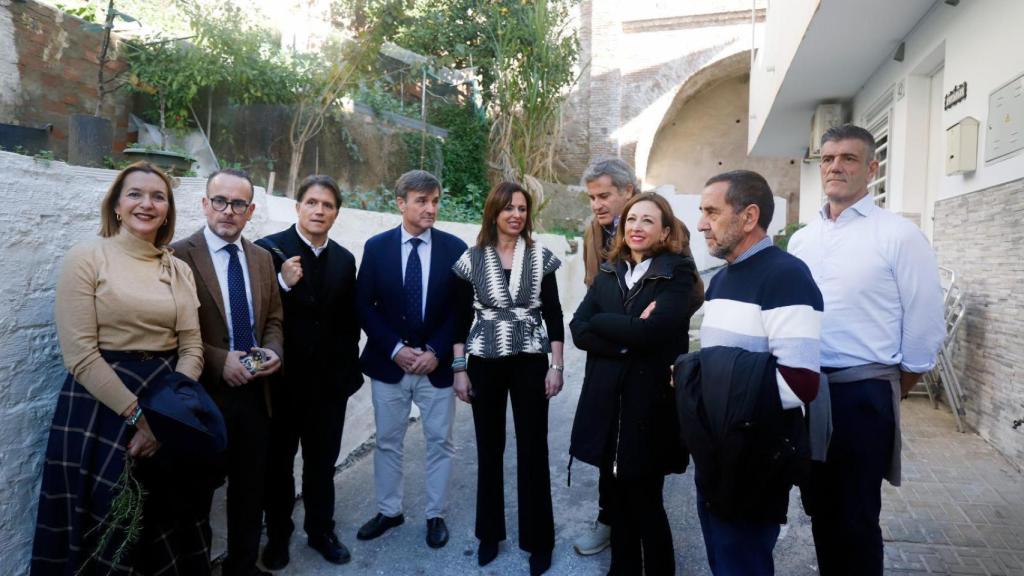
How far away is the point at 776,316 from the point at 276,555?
2.50 m

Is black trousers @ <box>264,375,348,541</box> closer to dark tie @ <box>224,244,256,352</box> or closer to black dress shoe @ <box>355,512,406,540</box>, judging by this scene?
black dress shoe @ <box>355,512,406,540</box>

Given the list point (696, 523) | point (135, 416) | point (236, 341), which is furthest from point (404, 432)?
point (696, 523)

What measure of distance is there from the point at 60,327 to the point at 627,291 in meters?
2.03

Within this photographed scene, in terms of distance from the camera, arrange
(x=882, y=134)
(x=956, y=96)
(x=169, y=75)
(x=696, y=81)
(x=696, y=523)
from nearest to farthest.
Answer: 1. (x=696, y=523)
2. (x=956, y=96)
3. (x=169, y=75)
4. (x=882, y=134)
5. (x=696, y=81)

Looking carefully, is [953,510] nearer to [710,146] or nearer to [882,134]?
[882,134]

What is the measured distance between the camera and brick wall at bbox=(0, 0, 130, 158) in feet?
18.0

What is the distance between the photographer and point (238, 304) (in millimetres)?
2648

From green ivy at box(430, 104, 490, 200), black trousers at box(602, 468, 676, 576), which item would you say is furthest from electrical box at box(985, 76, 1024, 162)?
green ivy at box(430, 104, 490, 200)

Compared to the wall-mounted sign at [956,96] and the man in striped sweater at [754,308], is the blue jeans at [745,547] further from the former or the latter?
the wall-mounted sign at [956,96]

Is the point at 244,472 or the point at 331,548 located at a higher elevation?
the point at 244,472

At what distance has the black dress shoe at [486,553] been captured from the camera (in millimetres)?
3008

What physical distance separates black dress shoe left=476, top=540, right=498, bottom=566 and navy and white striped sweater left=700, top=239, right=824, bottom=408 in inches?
63.8

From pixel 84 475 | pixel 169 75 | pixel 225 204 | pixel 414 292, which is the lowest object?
pixel 84 475

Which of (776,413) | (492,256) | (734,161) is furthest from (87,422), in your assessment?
(734,161)
